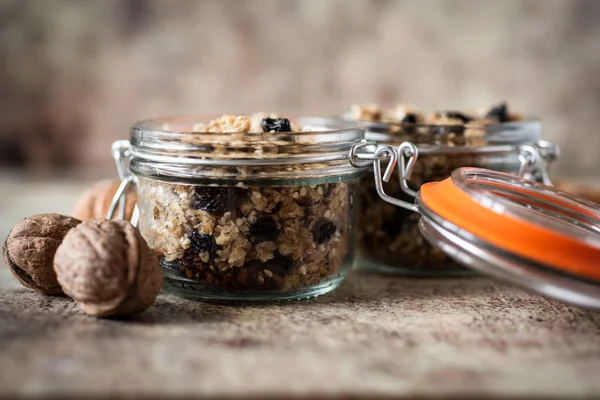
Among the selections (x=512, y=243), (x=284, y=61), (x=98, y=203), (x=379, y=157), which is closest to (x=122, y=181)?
(x=98, y=203)

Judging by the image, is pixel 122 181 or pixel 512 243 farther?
pixel 122 181

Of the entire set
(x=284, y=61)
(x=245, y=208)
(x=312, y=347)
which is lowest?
(x=312, y=347)

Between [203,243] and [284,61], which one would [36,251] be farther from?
[284,61]

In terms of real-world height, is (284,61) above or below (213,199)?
above

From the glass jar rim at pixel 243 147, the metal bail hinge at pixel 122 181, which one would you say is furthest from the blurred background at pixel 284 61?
the glass jar rim at pixel 243 147

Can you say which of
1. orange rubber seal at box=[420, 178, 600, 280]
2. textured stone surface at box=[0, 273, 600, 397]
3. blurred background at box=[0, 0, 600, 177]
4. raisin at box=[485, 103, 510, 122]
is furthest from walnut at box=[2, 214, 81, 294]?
blurred background at box=[0, 0, 600, 177]

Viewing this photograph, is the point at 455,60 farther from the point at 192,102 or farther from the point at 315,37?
the point at 192,102
